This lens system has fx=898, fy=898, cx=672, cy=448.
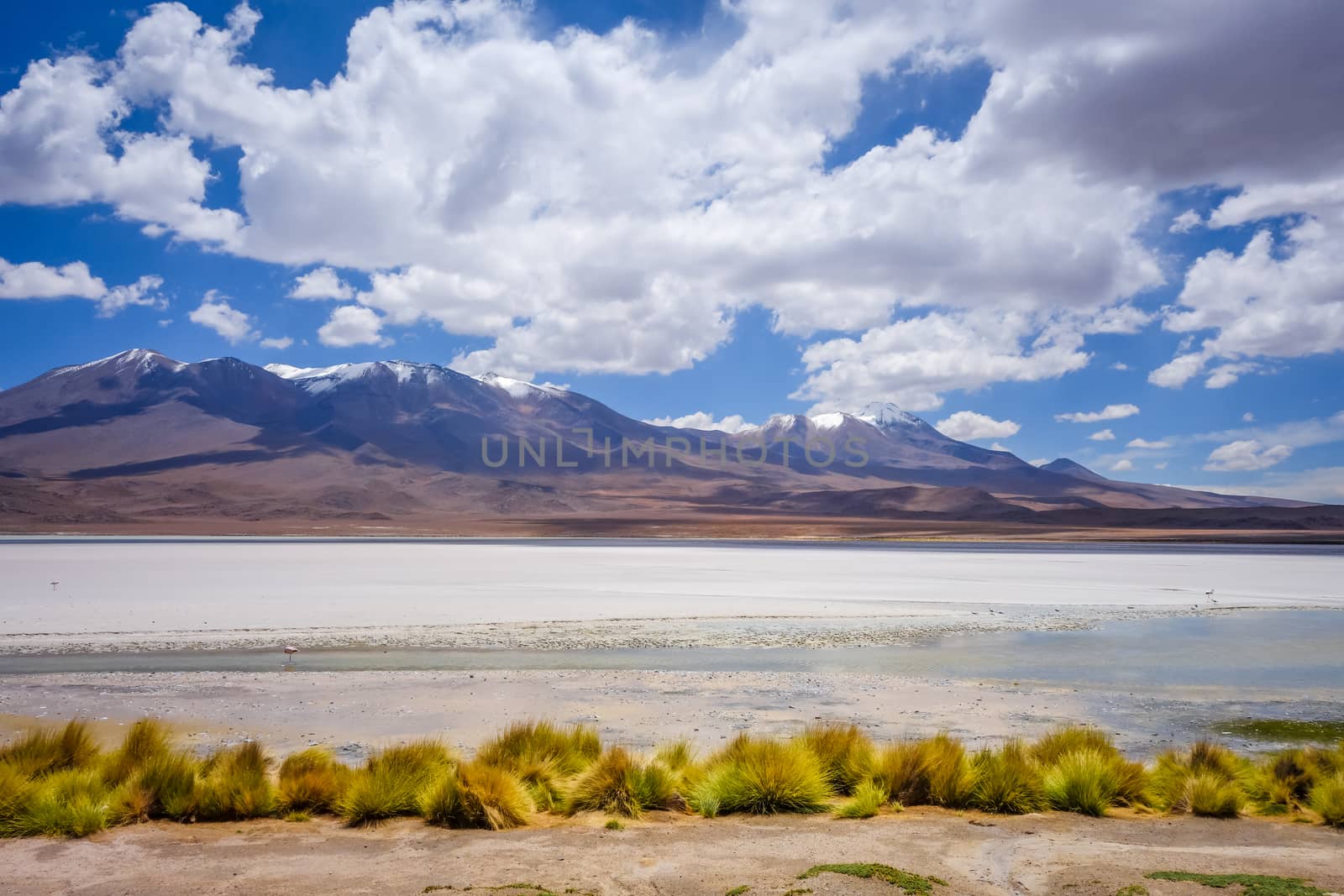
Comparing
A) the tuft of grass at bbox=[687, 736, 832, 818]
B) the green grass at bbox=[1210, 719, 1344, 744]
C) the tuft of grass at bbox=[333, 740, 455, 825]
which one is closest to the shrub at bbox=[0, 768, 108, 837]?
the tuft of grass at bbox=[333, 740, 455, 825]

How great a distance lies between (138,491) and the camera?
140 m

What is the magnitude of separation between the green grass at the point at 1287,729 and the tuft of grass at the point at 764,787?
5.42 meters

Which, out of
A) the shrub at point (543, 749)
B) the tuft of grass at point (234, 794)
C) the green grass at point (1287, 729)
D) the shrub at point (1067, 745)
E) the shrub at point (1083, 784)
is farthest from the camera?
the green grass at point (1287, 729)

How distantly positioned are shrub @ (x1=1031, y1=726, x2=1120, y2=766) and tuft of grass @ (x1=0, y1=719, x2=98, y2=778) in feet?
26.1

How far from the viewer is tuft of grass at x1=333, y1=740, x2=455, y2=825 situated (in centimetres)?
645

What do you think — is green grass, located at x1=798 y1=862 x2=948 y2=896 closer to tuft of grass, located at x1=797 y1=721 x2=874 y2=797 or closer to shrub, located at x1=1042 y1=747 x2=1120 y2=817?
tuft of grass, located at x1=797 y1=721 x2=874 y2=797

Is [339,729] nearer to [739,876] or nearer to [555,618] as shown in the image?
[739,876]

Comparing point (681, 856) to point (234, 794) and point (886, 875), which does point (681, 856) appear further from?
point (234, 794)

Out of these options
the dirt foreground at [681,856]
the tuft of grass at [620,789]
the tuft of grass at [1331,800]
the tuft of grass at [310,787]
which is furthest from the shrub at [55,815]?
the tuft of grass at [1331,800]

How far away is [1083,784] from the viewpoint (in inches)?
275

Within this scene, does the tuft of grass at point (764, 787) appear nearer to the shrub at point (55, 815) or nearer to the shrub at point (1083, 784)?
the shrub at point (1083, 784)

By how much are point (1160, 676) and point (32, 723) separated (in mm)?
14439

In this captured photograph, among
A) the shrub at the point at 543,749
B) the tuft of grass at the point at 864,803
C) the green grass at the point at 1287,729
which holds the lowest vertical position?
the green grass at the point at 1287,729

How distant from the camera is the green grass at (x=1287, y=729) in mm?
9375
